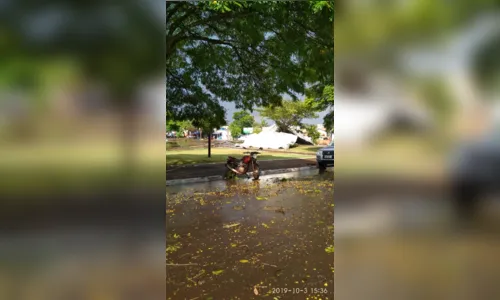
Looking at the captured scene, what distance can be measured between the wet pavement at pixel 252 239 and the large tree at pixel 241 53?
3.64 feet

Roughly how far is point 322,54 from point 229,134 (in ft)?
4.96

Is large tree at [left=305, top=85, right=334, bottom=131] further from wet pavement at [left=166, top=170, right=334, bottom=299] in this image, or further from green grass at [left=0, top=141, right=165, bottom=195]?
green grass at [left=0, top=141, right=165, bottom=195]

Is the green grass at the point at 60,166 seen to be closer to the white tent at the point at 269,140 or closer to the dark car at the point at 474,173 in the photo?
the dark car at the point at 474,173

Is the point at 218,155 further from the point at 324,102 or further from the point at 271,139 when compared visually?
the point at 324,102

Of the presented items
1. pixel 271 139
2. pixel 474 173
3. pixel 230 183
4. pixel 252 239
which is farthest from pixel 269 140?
pixel 474 173

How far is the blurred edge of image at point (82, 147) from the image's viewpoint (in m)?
1.48

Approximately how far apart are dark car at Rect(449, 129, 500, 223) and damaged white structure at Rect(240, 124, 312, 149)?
1979mm

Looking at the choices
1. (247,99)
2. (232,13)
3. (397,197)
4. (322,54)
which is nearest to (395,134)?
(397,197)

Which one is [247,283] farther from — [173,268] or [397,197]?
[397,197]

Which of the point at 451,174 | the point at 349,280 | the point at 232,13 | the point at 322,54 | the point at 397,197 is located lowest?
the point at 349,280

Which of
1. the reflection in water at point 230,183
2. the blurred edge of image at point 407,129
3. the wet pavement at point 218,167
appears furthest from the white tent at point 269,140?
the blurred edge of image at point 407,129

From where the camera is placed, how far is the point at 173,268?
2.40 meters

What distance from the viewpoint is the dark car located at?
5.15 ft

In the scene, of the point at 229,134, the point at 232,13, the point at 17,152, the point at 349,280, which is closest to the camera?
the point at 17,152
